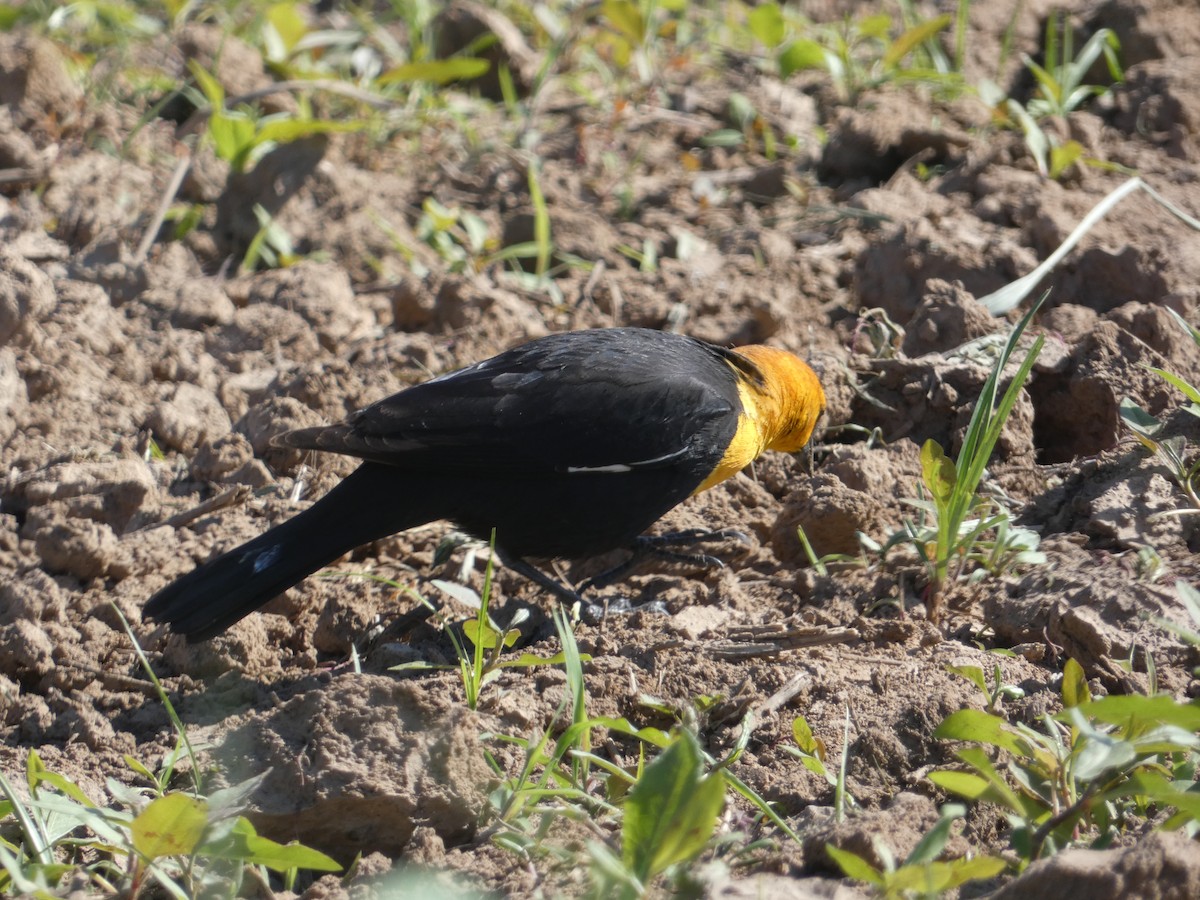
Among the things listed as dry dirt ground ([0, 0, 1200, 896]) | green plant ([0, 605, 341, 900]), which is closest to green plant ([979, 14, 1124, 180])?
dry dirt ground ([0, 0, 1200, 896])

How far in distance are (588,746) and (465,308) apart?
2.78 metres

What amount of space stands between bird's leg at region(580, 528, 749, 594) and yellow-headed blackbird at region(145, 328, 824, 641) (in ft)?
0.74

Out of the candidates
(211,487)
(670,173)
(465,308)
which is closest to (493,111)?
(670,173)

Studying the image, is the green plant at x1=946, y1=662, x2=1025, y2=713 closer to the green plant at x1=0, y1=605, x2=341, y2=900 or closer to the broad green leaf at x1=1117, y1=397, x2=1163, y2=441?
the broad green leaf at x1=1117, y1=397, x2=1163, y2=441

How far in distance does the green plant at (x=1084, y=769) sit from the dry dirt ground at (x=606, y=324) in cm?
15

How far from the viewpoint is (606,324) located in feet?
19.2

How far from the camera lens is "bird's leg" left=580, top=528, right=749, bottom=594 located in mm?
4551

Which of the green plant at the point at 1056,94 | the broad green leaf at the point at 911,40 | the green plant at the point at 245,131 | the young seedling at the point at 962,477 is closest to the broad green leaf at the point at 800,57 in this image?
the broad green leaf at the point at 911,40

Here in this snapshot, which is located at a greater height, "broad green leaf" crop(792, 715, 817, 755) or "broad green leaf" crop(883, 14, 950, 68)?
"broad green leaf" crop(883, 14, 950, 68)

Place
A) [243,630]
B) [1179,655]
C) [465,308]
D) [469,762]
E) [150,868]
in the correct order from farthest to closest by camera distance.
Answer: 1. [465,308]
2. [243,630]
3. [1179,655]
4. [469,762]
5. [150,868]

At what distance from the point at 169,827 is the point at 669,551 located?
7.76ft

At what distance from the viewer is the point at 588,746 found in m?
3.32

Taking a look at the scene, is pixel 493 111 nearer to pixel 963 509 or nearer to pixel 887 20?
pixel 887 20

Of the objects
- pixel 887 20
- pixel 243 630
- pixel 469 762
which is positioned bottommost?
pixel 243 630
